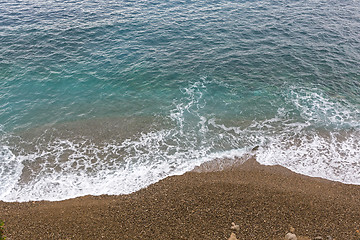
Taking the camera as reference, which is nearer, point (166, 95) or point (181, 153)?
point (181, 153)

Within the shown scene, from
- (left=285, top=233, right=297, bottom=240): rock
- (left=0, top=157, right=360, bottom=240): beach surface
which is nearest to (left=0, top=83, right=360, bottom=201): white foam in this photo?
(left=0, top=157, right=360, bottom=240): beach surface

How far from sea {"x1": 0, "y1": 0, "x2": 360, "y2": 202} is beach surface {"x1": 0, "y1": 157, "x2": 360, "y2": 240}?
4.55ft

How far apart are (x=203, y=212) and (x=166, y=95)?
1653 centimetres

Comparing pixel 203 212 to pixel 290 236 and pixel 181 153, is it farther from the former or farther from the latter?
pixel 181 153

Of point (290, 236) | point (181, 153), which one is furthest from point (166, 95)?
point (290, 236)

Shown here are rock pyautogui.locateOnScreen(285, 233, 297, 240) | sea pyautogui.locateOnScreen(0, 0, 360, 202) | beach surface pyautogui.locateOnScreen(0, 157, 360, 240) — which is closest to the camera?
rock pyautogui.locateOnScreen(285, 233, 297, 240)

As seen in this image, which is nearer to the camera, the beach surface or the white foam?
the beach surface

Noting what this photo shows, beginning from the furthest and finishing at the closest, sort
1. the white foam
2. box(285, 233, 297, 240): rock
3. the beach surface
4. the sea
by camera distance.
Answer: the sea < the white foam < the beach surface < box(285, 233, 297, 240): rock

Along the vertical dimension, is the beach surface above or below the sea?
below

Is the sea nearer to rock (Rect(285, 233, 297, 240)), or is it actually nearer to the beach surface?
the beach surface

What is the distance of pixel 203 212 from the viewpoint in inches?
629

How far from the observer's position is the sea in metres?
20.8

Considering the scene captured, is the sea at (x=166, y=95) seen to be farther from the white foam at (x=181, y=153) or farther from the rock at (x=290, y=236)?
the rock at (x=290, y=236)

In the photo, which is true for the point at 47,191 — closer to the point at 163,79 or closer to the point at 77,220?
the point at 77,220
